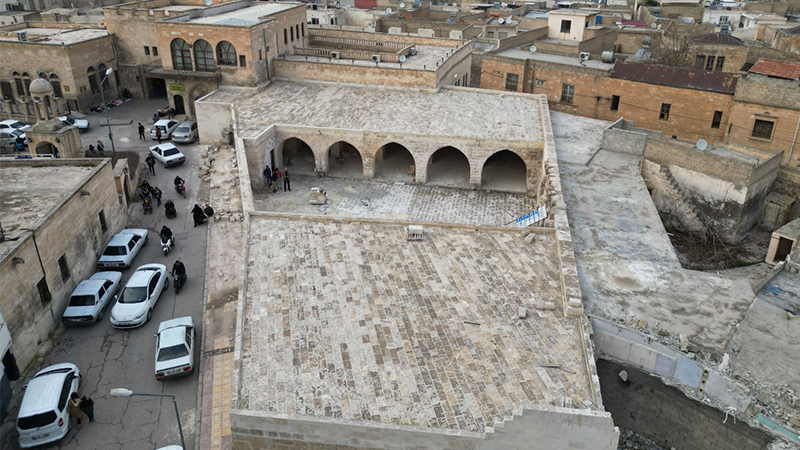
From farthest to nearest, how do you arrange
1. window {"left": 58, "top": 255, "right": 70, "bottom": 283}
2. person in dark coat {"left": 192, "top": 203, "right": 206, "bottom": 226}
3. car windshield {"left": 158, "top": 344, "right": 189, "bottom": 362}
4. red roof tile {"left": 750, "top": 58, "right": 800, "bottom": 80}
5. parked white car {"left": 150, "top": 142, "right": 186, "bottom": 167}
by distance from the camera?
parked white car {"left": 150, "top": 142, "right": 186, "bottom": 167}
red roof tile {"left": 750, "top": 58, "right": 800, "bottom": 80}
person in dark coat {"left": 192, "top": 203, "right": 206, "bottom": 226}
window {"left": 58, "top": 255, "right": 70, "bottom": 283}
car windshield {"left": 158, "top": 344, "right": 189, "bottom": 362}

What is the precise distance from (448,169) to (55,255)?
17.5 meters

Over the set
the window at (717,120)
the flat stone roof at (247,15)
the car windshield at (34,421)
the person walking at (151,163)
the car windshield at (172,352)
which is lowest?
the car windshield at (34,421)

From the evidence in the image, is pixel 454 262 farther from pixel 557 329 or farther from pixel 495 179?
pixel 495 179

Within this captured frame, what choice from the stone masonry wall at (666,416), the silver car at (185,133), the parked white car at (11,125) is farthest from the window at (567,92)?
the parked white car at (11,125)

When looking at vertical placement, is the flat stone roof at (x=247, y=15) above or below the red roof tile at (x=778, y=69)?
above

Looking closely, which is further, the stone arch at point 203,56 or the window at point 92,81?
the window at point 92,81

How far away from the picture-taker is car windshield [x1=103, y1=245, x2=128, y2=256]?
67.0ft

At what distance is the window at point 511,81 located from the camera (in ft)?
118

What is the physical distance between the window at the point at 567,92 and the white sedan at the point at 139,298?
2496 centimetres

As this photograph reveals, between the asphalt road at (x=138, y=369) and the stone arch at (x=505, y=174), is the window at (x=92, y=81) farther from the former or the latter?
the stone arch at (x=505, y=174)

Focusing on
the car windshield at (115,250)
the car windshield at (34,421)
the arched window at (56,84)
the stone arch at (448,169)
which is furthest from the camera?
the arched window at (56,84)

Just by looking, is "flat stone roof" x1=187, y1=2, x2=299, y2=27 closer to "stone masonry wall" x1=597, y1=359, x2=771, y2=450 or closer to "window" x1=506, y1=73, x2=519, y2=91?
"window" x1=506, y1=73, x2=519, y2=91

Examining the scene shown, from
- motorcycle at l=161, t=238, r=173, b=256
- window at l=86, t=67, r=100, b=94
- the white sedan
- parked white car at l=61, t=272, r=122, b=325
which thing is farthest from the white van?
window at l=86, t=67, r=100, b=94

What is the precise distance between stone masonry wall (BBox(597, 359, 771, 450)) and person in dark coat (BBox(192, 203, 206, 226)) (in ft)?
50.2
